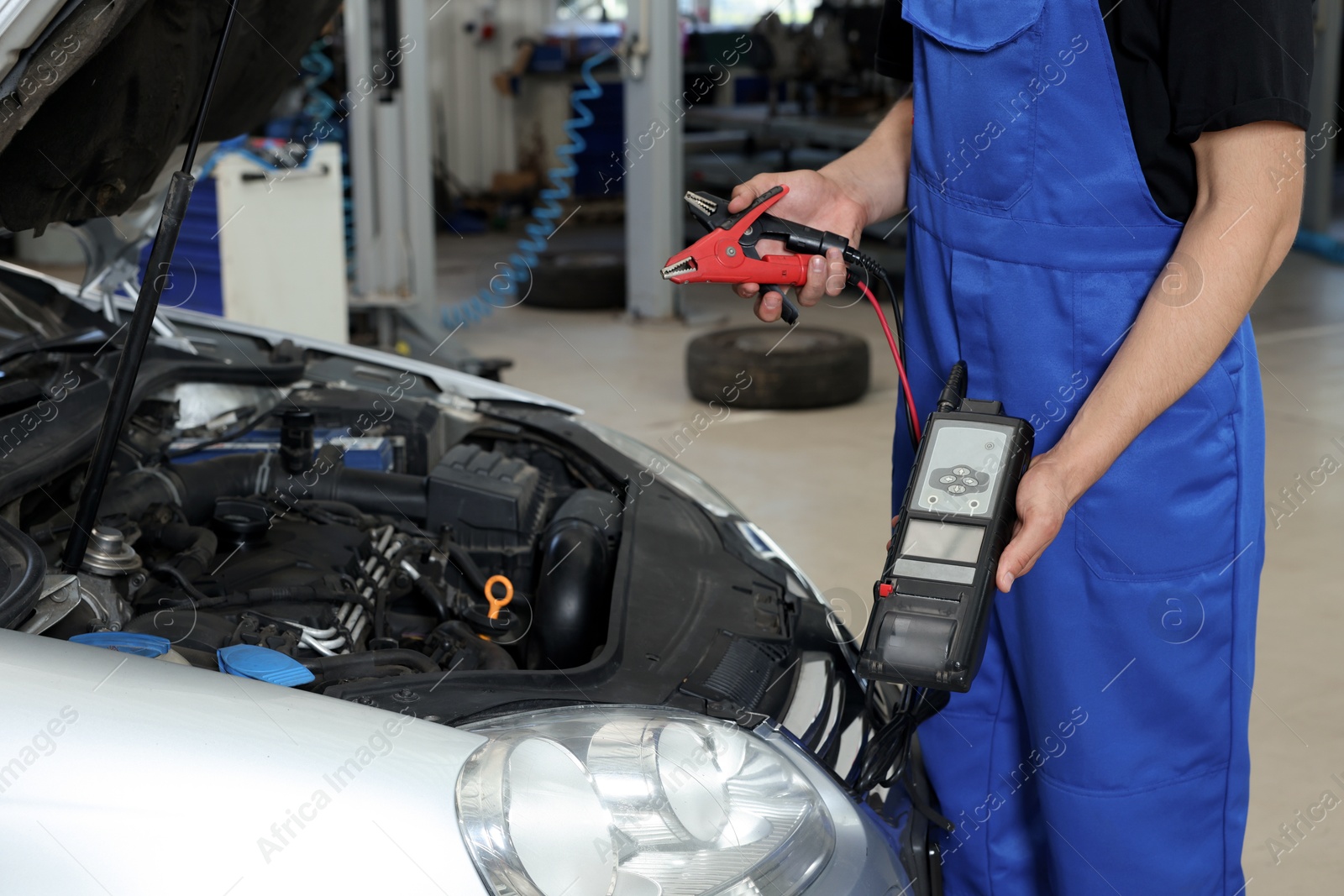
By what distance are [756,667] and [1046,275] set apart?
524mm

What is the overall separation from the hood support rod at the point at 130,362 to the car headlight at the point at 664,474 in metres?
0.74

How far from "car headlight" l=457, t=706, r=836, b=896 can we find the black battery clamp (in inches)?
5.8

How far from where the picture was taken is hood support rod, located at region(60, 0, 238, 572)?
121cm

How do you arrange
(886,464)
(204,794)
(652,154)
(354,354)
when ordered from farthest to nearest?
(652,154) → (886,464) → (354,354) → (204,794)

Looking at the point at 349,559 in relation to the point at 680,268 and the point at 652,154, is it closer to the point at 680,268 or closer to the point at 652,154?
the point at 680,268

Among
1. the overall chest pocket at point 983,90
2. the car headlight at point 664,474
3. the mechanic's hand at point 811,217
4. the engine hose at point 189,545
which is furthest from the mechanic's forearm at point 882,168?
the engine hose at point 189,545

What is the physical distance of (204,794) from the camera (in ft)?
2.87

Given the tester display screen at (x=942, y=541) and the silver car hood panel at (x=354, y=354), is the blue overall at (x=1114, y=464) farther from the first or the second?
the silver car hood panel at (x=354, y=354)

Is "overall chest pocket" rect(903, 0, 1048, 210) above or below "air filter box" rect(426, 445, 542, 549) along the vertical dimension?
above

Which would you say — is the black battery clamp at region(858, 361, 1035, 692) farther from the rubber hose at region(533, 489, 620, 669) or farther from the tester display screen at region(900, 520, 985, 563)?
the rubber hose at region(533, 489, 620, 669)

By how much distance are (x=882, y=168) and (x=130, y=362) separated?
917mm

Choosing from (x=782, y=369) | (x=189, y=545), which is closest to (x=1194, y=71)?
(x=189, y=545)

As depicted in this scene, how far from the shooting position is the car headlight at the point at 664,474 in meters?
1.84

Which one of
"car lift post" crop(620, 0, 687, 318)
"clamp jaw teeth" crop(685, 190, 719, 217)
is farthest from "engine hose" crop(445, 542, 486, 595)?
"car lift post" crop(620, 0, 687, 318)
